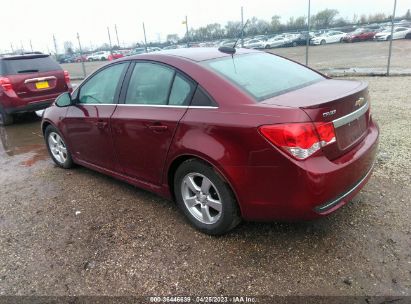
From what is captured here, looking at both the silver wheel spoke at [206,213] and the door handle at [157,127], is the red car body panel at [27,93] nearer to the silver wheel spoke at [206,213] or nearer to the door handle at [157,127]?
the door handle at [157,127]

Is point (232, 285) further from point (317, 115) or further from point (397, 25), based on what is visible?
point (397, 25)

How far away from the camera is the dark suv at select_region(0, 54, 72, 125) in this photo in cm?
810

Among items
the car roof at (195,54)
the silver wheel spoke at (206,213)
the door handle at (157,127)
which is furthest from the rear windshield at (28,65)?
the silver wheel spoke at (206,213)

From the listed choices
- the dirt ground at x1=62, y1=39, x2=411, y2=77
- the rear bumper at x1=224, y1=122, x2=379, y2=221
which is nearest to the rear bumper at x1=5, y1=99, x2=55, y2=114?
the rear bumper at x1=224, y1=122, x2=379, y2=221

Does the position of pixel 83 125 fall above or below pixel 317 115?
below

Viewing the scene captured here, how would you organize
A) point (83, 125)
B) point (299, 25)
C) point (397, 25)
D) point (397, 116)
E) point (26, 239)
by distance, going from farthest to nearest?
point (299, 25) < point (397, 25) < point (397, 116) < point (83, 125) < point (26, 239)

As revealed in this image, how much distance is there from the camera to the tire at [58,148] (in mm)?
5129

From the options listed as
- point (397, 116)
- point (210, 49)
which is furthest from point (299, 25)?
point (210, 49)

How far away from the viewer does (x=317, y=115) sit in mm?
2650

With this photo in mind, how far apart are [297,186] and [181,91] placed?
130cm

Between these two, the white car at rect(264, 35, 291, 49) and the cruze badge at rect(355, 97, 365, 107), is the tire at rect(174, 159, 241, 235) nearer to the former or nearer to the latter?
the cruze badge at rect(355, 97, 365, 107)

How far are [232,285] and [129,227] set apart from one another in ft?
4.21

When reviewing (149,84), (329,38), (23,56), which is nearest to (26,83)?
(23,56)

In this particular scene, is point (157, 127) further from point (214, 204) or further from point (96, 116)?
point (96, 116)
